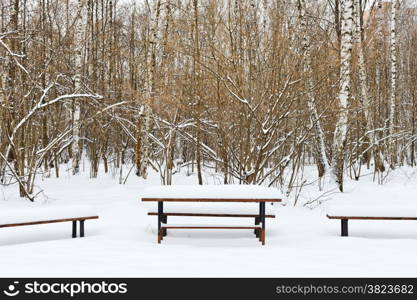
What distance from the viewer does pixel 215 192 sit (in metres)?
4.90

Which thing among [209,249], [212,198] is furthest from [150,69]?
[209,249]

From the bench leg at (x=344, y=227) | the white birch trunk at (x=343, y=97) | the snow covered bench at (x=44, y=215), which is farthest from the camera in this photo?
the white birch trunk at (x=343, y=97)

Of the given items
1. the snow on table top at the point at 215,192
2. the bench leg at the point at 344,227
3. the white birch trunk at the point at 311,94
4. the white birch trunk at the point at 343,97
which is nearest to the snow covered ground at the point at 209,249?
the bench leg at the point at 344,227

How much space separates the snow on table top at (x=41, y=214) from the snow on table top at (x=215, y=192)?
1.09m

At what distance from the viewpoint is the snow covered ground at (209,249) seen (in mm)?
3725

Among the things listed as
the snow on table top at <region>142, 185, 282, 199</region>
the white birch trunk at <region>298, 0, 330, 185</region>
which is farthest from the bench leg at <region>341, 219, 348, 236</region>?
the white birch trunk at <region>298, 0, 330, 185</region>

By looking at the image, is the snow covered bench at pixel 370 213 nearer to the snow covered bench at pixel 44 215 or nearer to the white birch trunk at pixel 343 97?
the snow covered bench at pixel 44 215

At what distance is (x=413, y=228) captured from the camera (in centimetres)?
590

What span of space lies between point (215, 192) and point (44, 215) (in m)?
2.29

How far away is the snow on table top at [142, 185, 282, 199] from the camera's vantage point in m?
4.82

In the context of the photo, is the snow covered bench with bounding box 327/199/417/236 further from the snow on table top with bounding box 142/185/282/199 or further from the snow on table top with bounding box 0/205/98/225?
the snow on table top with bounding box 0/205/98/225

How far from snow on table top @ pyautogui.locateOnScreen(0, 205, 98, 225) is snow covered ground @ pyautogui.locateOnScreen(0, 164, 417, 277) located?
0.31 m

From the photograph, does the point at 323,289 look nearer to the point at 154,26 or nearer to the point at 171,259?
the point at 171,259

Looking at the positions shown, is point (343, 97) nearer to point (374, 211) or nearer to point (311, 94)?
point (311, 94)
